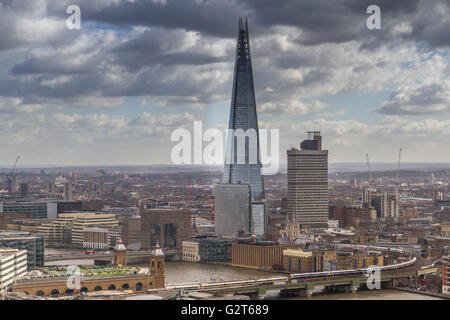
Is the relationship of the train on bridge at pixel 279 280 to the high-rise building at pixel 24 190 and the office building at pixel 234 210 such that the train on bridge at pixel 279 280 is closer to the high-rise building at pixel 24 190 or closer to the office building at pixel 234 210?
the office building at pixel 234 210

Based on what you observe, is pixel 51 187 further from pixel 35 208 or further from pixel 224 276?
pixel 224 276

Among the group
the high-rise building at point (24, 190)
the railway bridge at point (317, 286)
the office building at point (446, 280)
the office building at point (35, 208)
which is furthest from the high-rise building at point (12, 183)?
the office building at point (446, 280)

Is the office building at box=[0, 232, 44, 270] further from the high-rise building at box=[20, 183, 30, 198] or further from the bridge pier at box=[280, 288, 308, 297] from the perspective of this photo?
the high-rise building at box=[20, 183, 30, 198]

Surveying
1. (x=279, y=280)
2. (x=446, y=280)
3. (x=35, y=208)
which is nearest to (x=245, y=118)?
(x=35, y=208)

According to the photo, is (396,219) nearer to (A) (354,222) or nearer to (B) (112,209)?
(A) (354,222)

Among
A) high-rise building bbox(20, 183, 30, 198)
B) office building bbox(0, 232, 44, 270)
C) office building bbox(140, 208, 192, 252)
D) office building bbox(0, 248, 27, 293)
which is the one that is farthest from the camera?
high-rise building bbox(20, 183, 30, 198)

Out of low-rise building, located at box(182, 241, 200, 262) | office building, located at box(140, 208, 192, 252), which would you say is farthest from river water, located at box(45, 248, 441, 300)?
office building, located at box(140, 208, 192, 252)
